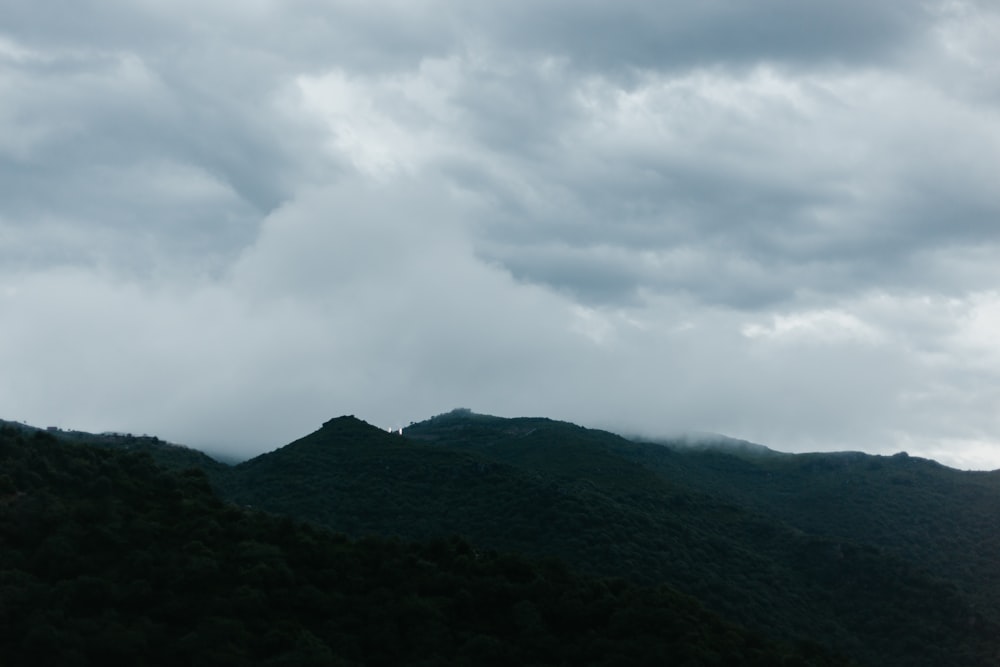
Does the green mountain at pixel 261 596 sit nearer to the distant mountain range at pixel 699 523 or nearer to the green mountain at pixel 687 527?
the distant mountain range at pixel 699 523

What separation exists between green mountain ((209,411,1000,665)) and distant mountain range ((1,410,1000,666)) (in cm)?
16

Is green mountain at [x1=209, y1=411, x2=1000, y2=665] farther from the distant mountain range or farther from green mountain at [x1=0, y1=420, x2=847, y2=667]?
green mountain at [x1=0, y1=420, x2=847, y2=667]

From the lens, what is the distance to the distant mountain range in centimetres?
6056

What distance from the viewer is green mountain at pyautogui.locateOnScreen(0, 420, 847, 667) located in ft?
91.2

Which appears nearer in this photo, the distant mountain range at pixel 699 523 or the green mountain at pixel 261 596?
the green mountain at pixel 261 596

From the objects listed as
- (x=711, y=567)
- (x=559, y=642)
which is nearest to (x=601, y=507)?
(x=711, y=567)

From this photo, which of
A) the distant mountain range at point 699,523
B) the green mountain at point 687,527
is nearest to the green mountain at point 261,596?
the distant mountain range at point 699,523

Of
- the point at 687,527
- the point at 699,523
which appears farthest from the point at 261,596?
the point at 699,523

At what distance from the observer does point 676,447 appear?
134875 mm

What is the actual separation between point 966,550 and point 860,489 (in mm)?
19287

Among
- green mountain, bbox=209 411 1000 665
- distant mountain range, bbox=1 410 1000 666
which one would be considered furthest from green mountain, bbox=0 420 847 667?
green mountain, bbox=209 411 1000 665

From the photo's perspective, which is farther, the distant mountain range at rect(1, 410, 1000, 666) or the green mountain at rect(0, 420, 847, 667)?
the distant mountain range at rect(1, 410, 1000, 666)

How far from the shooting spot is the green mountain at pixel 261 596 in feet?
91.2

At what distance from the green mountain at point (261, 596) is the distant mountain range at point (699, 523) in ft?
40.5
